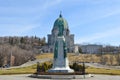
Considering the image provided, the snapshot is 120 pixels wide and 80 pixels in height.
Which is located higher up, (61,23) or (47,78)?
(61,23)

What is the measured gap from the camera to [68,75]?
130ft

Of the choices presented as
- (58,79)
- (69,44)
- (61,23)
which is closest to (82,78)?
(58,79)

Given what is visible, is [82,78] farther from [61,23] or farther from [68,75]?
[61,23]

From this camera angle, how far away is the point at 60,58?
43.7 m

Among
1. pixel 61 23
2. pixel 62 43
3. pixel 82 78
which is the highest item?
pixel 61 23

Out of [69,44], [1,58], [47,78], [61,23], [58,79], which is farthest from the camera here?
[69,44]

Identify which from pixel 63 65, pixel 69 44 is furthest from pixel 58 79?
pixel 69 44

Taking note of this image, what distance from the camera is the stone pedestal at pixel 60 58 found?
1683 inches

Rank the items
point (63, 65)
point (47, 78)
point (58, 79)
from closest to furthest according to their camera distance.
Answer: point (58, 79), point (47, 78), point (63, 65)

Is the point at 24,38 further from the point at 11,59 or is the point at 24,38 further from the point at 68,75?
the point at 68,75

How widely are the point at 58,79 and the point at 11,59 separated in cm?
6901

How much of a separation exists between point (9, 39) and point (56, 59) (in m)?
135

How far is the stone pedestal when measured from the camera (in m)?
42.8

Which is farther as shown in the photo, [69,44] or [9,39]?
[9,39]
